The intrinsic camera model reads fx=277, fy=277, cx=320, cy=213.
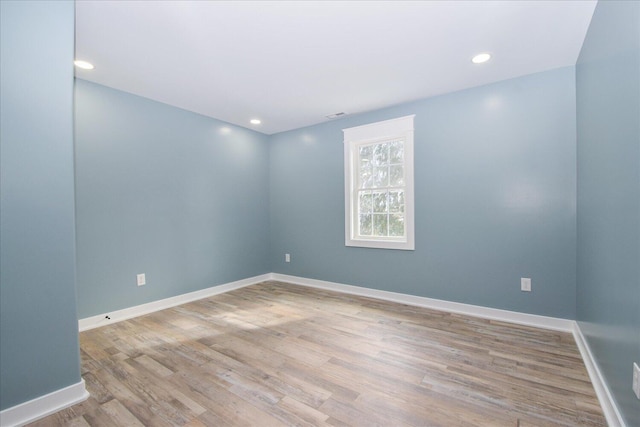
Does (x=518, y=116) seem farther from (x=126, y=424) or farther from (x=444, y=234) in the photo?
(x=126, y=424)

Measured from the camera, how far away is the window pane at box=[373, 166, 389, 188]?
366 centimetres

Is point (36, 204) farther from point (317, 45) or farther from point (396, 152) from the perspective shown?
point (396, 152)

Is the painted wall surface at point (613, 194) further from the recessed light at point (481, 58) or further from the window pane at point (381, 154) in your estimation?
the window pane at point (381, 154)

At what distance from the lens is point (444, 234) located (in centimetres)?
314

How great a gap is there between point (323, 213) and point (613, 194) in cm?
305

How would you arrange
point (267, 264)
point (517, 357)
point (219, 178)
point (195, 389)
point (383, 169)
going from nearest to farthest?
point (195, 389) → point (517, 357) → point (383, 169) → point (219, 178) → point (267, 264)

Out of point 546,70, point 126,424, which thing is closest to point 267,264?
point 126,424

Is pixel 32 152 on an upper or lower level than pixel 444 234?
upper

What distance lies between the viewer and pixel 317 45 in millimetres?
2189

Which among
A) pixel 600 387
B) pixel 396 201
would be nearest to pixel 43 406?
pixel 600 387

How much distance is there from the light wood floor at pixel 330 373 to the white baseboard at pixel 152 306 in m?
0.14

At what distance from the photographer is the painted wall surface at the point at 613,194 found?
3.98 feet

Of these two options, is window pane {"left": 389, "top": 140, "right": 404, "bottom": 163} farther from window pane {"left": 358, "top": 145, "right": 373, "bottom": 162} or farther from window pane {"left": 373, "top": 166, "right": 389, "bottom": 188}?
window pane {"left": 358, "top": 145, "right": 373, "bottom": 162}

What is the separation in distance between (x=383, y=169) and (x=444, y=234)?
3.74ft
